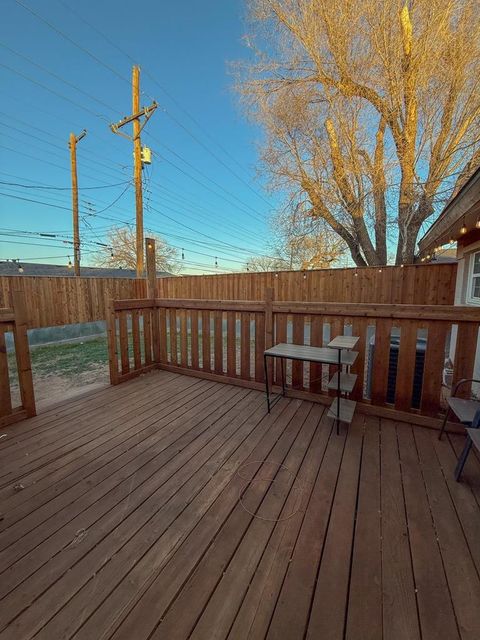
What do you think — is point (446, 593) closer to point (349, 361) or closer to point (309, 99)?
point (349, 361)

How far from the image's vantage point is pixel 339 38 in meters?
5.40

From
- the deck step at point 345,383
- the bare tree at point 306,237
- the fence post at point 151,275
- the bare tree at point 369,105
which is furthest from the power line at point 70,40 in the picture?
the deck step at point 345,383

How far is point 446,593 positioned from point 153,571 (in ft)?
3.82

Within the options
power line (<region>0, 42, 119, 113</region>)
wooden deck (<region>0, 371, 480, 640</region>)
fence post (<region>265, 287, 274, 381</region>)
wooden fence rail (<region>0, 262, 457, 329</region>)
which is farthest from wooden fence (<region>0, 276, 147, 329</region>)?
power line (<region>0, 42, 119, 113</region>)

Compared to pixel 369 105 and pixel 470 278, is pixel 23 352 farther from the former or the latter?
pixel 369 105

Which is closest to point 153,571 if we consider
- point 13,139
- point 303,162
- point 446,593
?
point 446,593

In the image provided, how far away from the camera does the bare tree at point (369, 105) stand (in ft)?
16.5

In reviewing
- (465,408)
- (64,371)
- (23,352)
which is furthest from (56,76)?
(465,408)

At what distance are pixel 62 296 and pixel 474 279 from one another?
8267 millimetres

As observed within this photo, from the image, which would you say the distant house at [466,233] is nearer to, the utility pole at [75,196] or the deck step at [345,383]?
the deck step at [345,383]

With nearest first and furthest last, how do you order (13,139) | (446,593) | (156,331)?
(446,593) → (156,331) → (13,139)

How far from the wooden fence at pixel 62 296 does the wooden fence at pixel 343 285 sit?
197 centimetres

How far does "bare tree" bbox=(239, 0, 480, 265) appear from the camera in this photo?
5.02m

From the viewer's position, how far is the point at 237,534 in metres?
1.34
